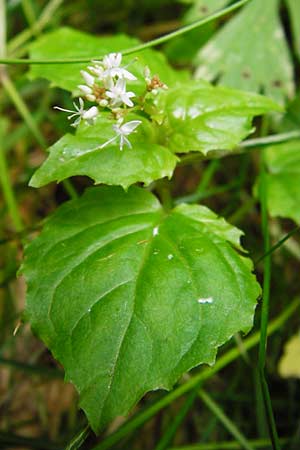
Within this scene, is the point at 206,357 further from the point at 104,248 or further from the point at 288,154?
the point at 288,154

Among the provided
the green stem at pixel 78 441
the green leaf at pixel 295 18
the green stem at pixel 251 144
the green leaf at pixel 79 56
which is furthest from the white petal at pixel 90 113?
the green leaf at pixel 295 18

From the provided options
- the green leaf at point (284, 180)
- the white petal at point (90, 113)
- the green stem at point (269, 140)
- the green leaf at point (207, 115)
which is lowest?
the green leaf at point (284, 180)

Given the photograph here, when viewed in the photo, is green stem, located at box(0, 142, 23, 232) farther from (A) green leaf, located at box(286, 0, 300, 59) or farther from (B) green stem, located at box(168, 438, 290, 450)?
(A) green leaf, located at box(286, 0, 300, 59)

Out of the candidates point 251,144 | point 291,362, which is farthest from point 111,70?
point 291,362

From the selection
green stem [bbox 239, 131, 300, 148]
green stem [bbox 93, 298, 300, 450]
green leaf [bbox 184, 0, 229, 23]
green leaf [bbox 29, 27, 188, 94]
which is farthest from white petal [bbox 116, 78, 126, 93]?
green leaf [bbox 184, 0, 229, 23]

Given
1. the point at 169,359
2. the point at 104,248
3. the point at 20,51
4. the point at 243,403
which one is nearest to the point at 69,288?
the point at 104,248

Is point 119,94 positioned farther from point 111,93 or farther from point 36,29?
point 36,29

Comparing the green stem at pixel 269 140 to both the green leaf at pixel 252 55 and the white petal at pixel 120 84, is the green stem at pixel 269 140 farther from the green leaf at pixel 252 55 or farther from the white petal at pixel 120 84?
the white petal at pixel 120 84
